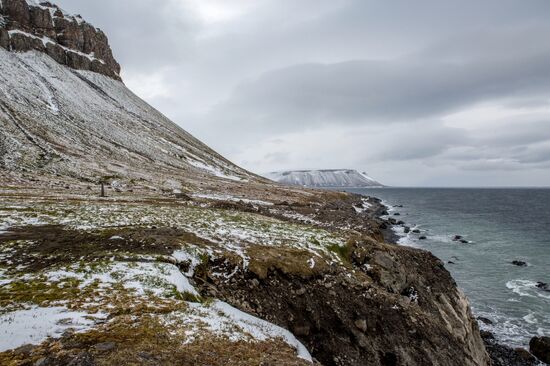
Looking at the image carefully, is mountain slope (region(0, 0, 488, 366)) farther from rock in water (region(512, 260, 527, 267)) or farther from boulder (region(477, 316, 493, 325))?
Answer: rock in water (region(512, 260, 527, 267))

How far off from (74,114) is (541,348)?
130m

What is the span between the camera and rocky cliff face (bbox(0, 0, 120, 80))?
133 meters

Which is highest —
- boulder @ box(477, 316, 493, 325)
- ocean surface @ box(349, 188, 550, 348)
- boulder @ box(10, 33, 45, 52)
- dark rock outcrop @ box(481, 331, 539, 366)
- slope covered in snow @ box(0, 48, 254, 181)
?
boulder @ box(10, 33, 45, 52)

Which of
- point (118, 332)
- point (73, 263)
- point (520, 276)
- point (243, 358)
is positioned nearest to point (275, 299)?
point (243, 358)

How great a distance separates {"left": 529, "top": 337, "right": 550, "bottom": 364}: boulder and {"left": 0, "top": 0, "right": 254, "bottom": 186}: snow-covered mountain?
73021 millimetres

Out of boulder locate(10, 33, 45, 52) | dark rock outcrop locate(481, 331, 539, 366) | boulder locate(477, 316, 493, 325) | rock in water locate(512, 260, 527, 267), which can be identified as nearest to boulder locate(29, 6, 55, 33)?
boulder locate(10, 33, 45, 52)

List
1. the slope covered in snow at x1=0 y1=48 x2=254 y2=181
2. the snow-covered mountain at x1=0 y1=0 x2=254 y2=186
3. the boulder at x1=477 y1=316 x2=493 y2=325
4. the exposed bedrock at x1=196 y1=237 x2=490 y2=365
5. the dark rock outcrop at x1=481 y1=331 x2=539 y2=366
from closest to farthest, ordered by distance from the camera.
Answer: the exposed bedrock at x1=196 y1=237 x2=490 y2=365
the dark rock outcrop at x1=481 y1=331 x2=539 y2=366
the boulder at x1=477 y1=316 x2=493 y2=325
the slope covered in snow at x1=0 y1=48 x2=254 y2=181
the snow-covered mountain at x1=0 y1=0 x2=254 y2=186

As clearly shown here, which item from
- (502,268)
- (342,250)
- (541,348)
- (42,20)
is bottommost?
(541,348)

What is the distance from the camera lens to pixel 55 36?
152 meters

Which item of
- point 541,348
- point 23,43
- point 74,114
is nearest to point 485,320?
point 541,348

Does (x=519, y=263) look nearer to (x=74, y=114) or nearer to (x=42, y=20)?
(x=74, y=114)

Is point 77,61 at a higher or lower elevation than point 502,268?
higher

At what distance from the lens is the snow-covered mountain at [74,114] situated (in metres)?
77.9

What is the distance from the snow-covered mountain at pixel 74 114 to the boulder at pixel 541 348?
73021 millimetres
